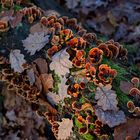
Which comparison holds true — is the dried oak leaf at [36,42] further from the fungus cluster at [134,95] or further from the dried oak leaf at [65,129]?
the fungus cluster at [134,95]

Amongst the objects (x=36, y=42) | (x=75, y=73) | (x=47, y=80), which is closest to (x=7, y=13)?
(x=36, y=42)

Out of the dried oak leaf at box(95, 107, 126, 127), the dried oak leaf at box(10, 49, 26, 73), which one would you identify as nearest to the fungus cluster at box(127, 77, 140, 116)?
the dried oak leaf at box(95, 107, 126, 127)

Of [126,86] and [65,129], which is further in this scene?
[65,129]

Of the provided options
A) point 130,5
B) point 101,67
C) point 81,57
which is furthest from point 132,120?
point 130,5

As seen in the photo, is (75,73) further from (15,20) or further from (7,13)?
(7,13)

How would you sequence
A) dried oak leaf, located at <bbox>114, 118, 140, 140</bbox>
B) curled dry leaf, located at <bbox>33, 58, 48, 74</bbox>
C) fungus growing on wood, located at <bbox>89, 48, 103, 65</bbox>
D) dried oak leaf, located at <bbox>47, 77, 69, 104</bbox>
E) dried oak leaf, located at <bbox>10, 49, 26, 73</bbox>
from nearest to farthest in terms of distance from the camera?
dried oak leaf, located at <bbox>114, 118, 140, 140</bbox> < fungus growing on wood, located at <bbox>89, 48, 103, 65</bbox> < dried oak leaf, located at <bbox>47, 77, 69, 104</bbox> < curled dry leaf, located at <bbox>33, 58, 48, 74</bbox> < dried oak leaf, located at <bbox>10, 49, 26, 73</bbox>

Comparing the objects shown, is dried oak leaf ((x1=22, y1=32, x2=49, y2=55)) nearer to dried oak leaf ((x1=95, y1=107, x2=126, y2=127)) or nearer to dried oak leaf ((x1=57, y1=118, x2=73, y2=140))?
dried oak leaf ((x1=57, y1=118, x2=73, y2=140))

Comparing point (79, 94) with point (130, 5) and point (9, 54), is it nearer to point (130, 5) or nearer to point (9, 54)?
point (9, 54)
